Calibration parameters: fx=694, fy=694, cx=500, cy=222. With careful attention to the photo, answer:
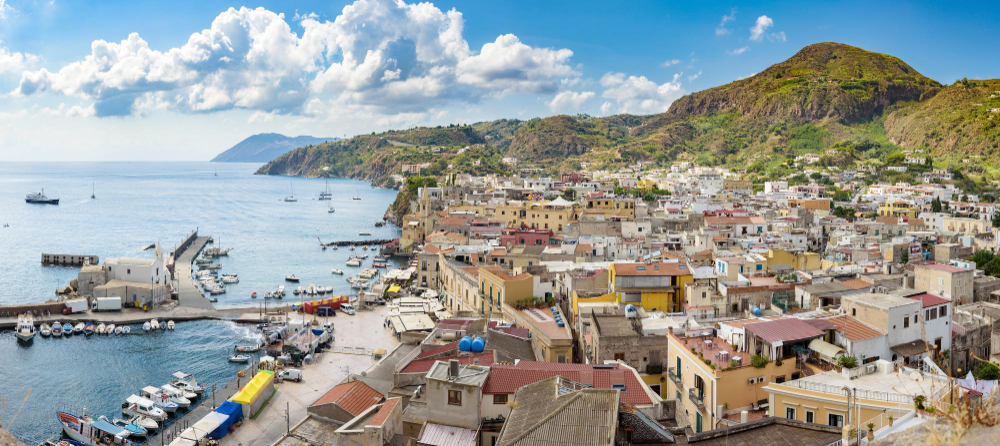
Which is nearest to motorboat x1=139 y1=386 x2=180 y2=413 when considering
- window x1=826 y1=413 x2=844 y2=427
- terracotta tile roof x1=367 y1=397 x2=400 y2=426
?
terracotta tile roof x1=367 y1=397 x2=400 y2=426

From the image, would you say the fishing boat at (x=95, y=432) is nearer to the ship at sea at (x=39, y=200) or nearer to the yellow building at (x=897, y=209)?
the yellow building at (x=897, y=209)

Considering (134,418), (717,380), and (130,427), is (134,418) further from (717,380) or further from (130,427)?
(717,380)

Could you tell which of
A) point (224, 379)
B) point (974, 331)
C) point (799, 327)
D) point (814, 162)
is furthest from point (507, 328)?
point (814, 162)

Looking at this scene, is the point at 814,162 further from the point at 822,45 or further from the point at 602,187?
the point at 822,45

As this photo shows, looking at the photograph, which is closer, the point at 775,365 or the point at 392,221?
the point at 775,365

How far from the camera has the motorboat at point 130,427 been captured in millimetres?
24609

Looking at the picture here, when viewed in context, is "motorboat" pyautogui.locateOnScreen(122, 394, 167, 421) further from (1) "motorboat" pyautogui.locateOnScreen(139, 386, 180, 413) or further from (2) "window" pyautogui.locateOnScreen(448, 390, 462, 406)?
(2) "window" pyautogui.locateOnScreen(448, 390, 462, 406)

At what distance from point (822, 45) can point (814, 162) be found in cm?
8294

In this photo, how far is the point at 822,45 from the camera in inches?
7101

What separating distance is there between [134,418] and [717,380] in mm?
21306

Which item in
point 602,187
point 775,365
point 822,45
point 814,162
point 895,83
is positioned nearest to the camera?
point 775,365

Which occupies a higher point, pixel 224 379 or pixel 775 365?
pixel 775 365

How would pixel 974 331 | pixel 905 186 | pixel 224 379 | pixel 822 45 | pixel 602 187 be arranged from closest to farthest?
pixel 974 331, pixel 224 379, pixel 905 186, pixel 602 187, pixel 822 45

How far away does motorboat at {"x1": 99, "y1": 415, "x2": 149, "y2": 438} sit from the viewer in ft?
80.7
